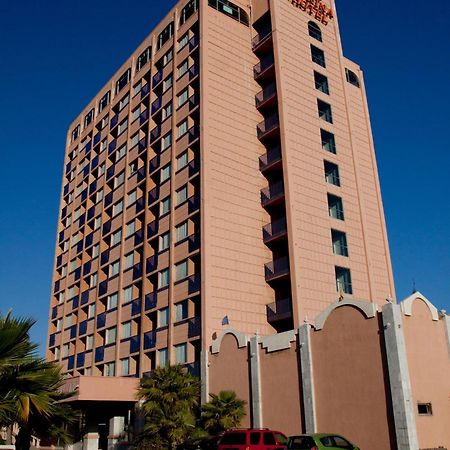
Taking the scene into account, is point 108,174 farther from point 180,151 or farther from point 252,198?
point 252,198

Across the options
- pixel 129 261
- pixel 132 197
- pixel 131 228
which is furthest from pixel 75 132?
pixel 129 261

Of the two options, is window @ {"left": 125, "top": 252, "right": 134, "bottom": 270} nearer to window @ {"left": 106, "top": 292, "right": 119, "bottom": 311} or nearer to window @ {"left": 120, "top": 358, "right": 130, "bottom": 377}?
window @ {"left": 106, "top": 292, "right": 119, "bottom": 311}

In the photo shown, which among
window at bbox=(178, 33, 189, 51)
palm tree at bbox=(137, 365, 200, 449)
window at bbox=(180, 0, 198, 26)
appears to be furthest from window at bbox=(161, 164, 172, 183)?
palm tree at bbox=(137, 365, 200, 449)

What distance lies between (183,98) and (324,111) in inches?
523

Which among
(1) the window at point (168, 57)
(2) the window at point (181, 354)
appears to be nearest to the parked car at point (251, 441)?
(2) the window at point (181, 354)

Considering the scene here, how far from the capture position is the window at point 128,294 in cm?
5096

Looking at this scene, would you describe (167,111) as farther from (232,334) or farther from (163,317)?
(232,334)

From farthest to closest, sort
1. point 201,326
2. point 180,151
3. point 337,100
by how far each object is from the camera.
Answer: point 337,100, point 180,151, point 201,326

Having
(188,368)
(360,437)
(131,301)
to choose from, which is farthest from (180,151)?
(360,437)

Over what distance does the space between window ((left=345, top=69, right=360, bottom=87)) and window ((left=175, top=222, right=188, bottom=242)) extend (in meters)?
26.3

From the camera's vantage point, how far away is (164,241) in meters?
47.8

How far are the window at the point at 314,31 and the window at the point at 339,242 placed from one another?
66.9 ft

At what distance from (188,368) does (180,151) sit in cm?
Result: 1941

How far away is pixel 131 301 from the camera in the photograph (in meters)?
50.2
